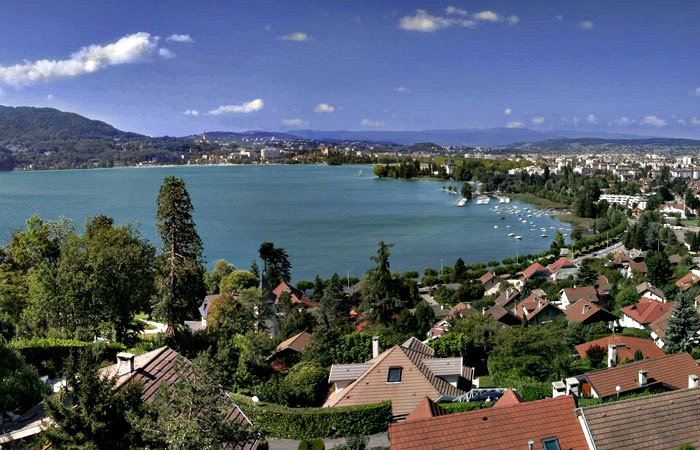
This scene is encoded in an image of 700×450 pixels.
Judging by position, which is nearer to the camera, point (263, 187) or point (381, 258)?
point (381, 258)

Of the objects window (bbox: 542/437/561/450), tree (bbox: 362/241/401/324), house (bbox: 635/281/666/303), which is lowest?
house (bbox: 635/281/666/303)

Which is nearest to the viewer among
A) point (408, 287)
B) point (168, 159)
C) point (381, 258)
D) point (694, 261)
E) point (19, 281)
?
point (19, 281)

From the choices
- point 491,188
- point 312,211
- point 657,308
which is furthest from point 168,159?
point 657,308

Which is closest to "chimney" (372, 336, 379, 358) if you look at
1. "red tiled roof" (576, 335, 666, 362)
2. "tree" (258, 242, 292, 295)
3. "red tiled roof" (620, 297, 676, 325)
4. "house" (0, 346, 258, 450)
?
"house" (0, 346, 258, 450)

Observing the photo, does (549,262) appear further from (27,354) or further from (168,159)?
(168,159)

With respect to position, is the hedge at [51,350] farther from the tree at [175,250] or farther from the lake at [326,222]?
the lake at [326,222]

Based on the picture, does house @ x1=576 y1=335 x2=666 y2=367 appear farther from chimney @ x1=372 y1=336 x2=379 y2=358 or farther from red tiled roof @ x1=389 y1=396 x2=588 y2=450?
red tiled roof @ x1=389 y1=396 x2=588 y2=450

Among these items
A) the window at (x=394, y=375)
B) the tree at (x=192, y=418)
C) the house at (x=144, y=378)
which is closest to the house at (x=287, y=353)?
the window at (x=394, y=375)
